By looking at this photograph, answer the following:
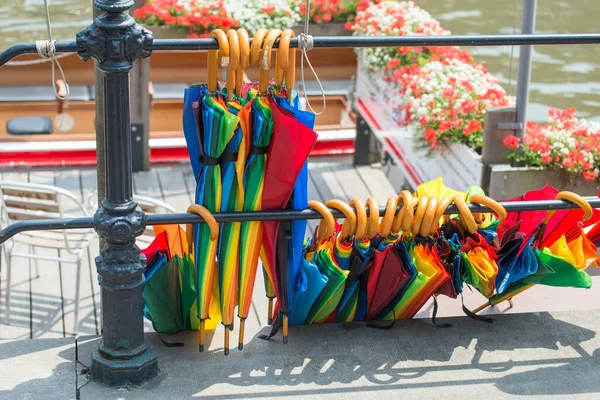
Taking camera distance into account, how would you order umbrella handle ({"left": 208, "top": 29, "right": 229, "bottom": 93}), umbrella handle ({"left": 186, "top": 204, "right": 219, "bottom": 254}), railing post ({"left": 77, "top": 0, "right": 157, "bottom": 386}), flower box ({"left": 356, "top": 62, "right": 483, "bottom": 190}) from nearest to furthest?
railing post ({"left": 77, "top": 0, "right": 157, "bottom": 386})
umbrella handle ({"left": 208, "top": 29, "right": 229, "bottom": 93})
umbrella handle ({"left": 186, "top": 204, "right": 219, "bottom": 254})
flower box ({"left": 356, "top": 62, "right": 483, "bottom": 190})

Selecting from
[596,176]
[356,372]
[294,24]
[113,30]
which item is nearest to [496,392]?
[356,372]

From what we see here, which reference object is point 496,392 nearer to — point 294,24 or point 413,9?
point 413,9

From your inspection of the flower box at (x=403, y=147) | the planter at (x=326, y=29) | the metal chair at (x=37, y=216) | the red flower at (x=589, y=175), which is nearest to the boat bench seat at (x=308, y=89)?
the planter at (x=326, y=29)

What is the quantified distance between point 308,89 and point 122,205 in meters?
6.11

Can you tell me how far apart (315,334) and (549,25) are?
8444 millimetres

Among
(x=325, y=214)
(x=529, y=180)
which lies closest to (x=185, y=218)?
(x=325, y=214)

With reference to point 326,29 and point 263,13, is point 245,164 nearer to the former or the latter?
point 263,13

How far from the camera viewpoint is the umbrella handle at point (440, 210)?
2.35 meters

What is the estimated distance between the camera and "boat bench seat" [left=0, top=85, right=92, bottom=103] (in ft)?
25.3

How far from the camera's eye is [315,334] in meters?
2.51

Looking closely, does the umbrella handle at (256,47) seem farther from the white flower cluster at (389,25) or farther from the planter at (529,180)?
the white flower cluster at (389,25)

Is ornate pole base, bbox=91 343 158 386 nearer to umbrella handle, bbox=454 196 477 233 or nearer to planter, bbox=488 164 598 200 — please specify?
umbrella handle, bbox=454 196 477 233

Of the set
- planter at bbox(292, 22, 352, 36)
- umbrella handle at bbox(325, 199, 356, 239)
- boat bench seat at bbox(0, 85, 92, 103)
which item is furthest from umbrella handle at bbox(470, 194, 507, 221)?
boat bench seat at bbox(0, 85, 92, 103)

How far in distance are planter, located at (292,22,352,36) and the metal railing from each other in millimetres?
5618
